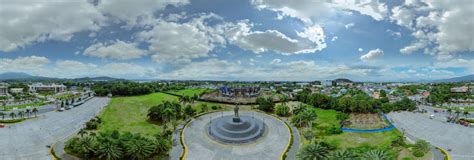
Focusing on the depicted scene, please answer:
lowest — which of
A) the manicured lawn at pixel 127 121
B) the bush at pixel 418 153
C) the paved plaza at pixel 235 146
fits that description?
the paved plaza at pixel 235 146

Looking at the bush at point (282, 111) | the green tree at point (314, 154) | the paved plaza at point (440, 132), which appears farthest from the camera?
the bush at point (282, 111)

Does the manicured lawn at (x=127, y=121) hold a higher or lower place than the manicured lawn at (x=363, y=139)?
higher

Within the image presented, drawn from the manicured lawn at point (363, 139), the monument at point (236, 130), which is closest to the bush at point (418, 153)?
the manicured lawn at point (363, 139)

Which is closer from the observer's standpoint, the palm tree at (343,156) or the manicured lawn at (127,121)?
the palm tree at (343,156)

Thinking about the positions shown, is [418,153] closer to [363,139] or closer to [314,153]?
[363,139]

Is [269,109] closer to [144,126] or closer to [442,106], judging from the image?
[144,126]

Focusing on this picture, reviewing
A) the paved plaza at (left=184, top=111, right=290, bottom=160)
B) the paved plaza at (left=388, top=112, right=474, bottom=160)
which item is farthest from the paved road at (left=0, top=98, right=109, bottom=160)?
the paved plaza at (left=388, top=112, right=474, bottom=160)

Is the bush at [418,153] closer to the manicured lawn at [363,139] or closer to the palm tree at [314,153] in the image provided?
the manicured lawn at [363,139]
